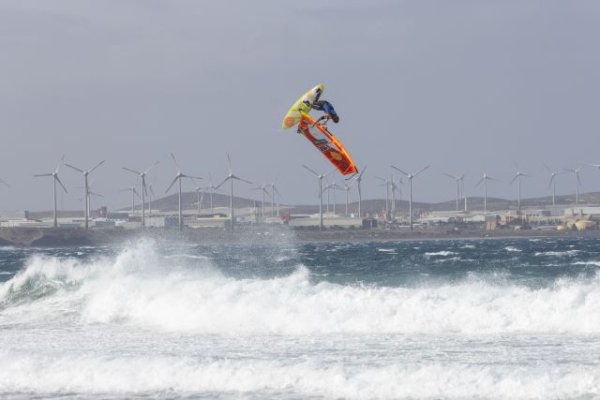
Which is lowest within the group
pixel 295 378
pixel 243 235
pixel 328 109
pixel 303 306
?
pixel 243 235

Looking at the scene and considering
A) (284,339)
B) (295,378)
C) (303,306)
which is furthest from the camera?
(303,306)

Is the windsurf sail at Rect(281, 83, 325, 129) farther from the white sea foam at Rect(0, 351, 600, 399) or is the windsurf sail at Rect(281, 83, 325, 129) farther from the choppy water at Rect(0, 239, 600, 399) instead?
the white sea foam at Rect(0, 351, 600, 399)

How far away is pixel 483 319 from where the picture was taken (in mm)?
24688

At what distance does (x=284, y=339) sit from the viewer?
2391 centimetres

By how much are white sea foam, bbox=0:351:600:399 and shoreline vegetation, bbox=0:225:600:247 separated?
11295cm

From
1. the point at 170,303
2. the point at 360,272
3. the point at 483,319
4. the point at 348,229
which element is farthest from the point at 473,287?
the point at 348,229

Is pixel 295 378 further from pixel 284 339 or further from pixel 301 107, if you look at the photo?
pixel 301 107

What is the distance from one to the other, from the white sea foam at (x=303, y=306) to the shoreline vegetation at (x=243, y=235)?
331 feet

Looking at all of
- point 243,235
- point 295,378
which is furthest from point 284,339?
point 243,235

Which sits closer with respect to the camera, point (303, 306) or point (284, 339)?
point (284, 339)

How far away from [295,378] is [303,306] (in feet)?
27.4

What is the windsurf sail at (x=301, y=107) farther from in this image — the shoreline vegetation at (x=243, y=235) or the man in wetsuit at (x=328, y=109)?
the shoreline vegetation at (x=243, y=235)

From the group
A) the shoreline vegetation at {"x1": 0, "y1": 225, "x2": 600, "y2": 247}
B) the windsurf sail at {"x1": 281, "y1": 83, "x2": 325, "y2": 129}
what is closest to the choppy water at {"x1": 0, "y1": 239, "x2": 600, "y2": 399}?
the windsurf sail at {"x1": 281, "y1": 83, "x2": 325, "y2": 129}

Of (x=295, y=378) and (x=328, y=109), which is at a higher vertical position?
(x=328, y=109)
